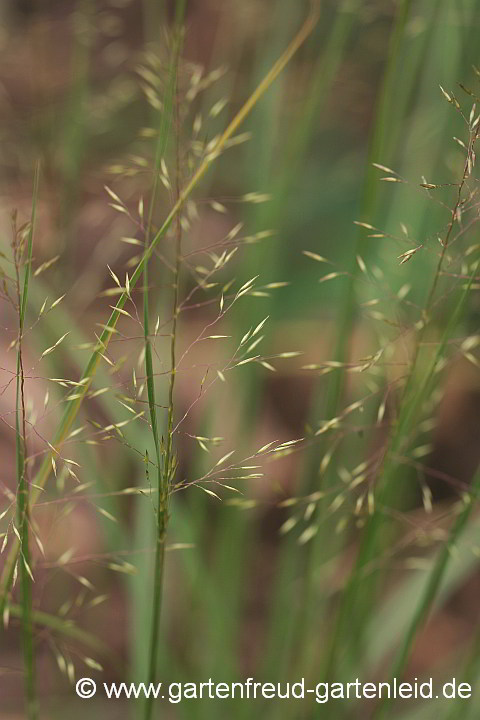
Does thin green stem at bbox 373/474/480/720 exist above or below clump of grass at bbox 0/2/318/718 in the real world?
below

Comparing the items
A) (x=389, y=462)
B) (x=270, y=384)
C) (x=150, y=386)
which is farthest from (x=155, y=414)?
(x=270, y=384)

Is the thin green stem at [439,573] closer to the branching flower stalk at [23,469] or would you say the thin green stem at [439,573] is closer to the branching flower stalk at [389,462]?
the branching flower stalk at [389,462]

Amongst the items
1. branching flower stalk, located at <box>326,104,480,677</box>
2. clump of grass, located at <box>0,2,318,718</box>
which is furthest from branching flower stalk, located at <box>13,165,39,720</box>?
branching flower stalk, located at <box>326,104,480,677</box>

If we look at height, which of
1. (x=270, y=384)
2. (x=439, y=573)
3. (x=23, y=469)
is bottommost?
(x=270, y=384)

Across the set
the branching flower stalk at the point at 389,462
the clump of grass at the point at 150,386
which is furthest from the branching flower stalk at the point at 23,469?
the branching flower stalk at the point at 389,462

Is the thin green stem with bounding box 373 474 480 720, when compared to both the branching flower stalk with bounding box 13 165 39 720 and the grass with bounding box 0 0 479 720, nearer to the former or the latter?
the grass with bounding box 0 0 479 720

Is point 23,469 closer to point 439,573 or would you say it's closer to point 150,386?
point 150,386

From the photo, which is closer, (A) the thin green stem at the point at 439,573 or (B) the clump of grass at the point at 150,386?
(B) the clump of grass at the point at 150,386

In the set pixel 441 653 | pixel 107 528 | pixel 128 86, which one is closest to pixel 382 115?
pixel 107 528
